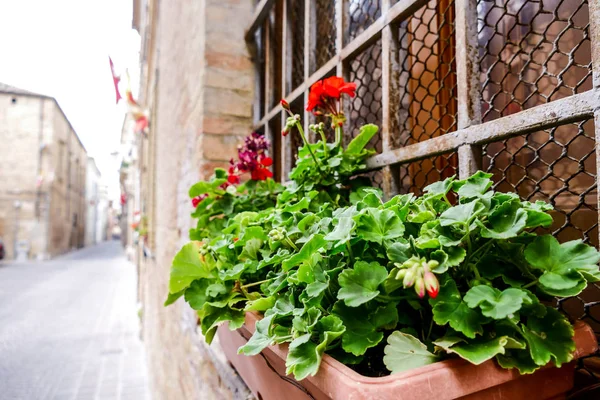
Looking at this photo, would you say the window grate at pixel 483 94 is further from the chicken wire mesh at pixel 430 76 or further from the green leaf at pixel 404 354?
the green leaf at pixel 404 354

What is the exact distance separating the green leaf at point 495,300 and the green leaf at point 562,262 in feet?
0.14

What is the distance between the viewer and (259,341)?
1.70 ft

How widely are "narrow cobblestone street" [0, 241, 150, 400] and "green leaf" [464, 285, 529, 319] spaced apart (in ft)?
14.6

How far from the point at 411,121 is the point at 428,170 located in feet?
0.40

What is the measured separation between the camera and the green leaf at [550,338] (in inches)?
15.2

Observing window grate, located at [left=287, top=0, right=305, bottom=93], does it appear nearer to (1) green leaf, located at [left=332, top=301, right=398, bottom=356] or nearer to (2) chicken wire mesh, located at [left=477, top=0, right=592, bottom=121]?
(2) chicken wire mesh, located at [left=477, top=0, right=592, bottom=121]

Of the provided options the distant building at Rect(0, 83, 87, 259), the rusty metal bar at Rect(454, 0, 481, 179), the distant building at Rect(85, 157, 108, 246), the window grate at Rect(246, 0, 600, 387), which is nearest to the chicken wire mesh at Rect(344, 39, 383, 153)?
the window grate at Rect(246, 0, 600, 387)

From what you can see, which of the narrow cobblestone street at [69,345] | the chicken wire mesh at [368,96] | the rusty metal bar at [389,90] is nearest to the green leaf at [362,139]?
the rusty metal bar at [389,90]

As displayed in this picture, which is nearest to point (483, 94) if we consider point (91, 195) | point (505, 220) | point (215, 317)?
point (505, 220)

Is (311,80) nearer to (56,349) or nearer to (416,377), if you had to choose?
(416,377)

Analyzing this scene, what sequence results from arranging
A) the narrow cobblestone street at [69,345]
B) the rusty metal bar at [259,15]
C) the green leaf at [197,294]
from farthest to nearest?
the narrow cobblestone street at [69,345] → the rusty metal bar at [259,15] → the green leaf at [197,294]

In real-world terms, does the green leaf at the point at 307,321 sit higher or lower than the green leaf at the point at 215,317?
higher

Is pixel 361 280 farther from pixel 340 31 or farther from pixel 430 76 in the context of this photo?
pixel 340 31

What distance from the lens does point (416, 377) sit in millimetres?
383
